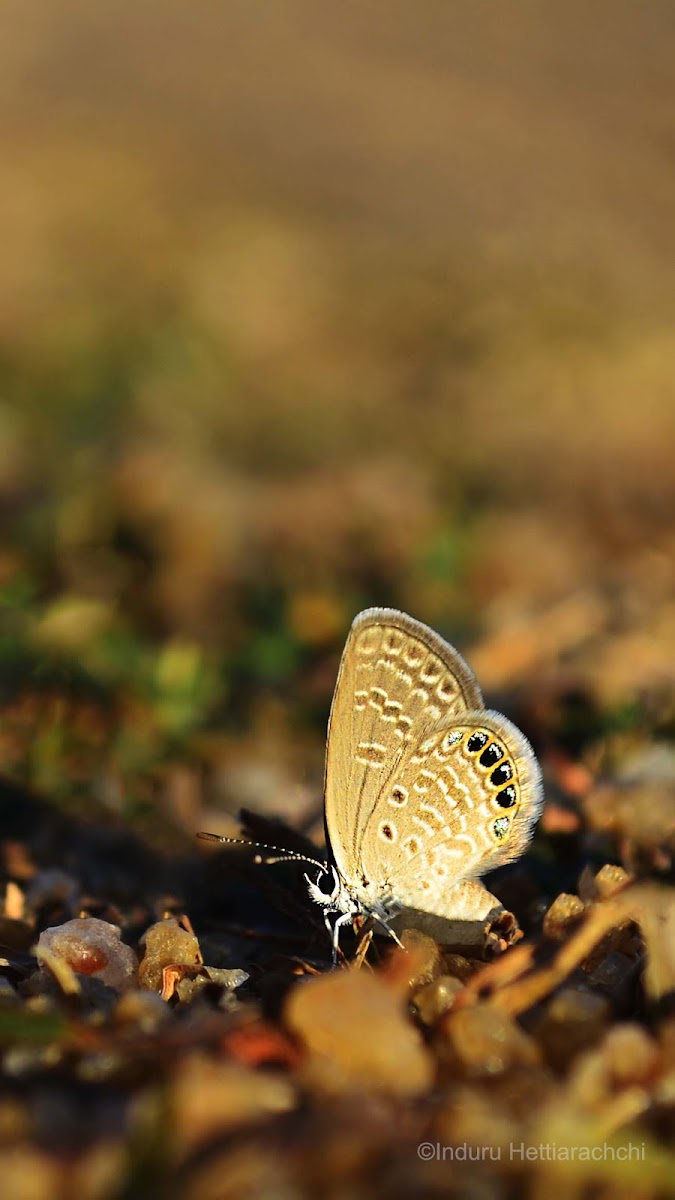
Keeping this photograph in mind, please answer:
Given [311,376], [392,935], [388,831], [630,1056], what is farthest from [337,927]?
[311,376]

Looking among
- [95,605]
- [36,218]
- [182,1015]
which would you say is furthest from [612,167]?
[182,1015]

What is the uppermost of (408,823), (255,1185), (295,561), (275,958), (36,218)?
(255,1185)

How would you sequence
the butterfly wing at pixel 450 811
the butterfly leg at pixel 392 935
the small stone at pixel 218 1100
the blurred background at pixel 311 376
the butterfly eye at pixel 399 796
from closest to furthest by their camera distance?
the small stone at pixel 218 1100
the butterfly leg at pixel 392 935
the butterfly wing at pixel 450 811
the butterfly eye at pixel 399 796
the blurred background at pixel 311 376

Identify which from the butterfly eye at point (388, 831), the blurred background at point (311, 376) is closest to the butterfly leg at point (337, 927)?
the butterfly eye at point (388, 831)

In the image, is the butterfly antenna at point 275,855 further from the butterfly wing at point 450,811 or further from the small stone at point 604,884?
the small stone at point 604,884

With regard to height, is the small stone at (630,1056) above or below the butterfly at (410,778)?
above

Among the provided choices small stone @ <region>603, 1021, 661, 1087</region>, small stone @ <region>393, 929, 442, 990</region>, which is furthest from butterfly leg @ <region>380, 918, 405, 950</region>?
small stone @ <region>603, 1021, 661, 1087</region>

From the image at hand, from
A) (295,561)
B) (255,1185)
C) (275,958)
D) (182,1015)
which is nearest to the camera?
(255,1185)

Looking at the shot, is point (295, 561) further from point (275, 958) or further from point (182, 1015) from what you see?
point (182, 1015)
